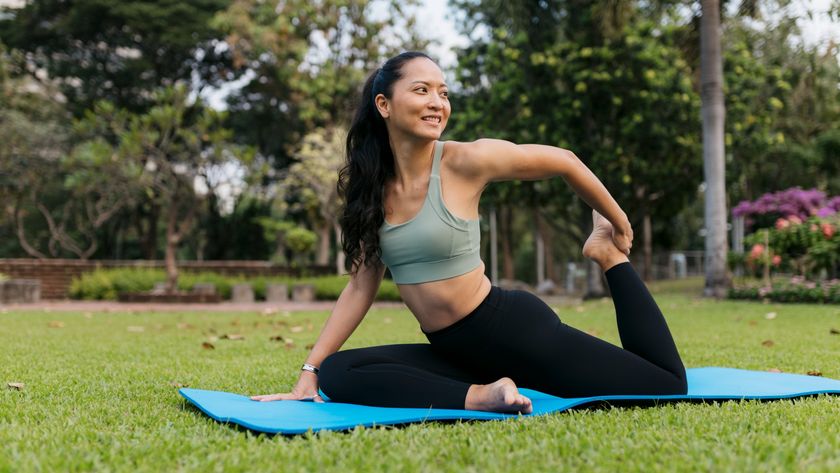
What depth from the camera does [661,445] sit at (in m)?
2.02

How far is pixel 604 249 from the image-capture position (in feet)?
9.73

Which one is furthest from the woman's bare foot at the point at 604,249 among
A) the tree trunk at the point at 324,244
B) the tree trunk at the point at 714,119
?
the tree trunk at the point at 324,244

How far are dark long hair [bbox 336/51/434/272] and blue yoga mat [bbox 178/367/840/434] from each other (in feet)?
2.10

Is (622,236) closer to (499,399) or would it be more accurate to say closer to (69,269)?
(499,399)

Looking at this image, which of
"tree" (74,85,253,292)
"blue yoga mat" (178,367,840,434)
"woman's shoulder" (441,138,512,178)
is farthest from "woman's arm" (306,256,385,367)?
"tree" (74,85,253,292)

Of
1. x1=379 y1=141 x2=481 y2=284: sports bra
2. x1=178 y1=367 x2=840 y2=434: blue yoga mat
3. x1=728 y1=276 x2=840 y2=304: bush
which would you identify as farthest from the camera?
x1=728 y1=276 x2=840 y2=304: bush

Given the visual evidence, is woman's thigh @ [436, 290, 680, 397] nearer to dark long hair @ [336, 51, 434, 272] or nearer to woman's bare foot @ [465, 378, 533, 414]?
woman's bare foot @ [465, 378, 533, 414]

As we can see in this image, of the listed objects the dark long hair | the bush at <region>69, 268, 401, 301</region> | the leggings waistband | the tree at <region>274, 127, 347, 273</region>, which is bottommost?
the bush at <region>69, 268, 401, 301</region>

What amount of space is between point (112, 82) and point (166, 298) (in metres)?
12.9

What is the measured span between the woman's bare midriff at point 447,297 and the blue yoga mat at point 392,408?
37 centimetres

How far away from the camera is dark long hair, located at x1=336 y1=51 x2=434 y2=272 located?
278 centimetres

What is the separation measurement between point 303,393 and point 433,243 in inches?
34.2

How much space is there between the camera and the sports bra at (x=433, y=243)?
2641 millimetres

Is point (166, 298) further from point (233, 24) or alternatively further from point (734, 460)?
point (734, 460)
